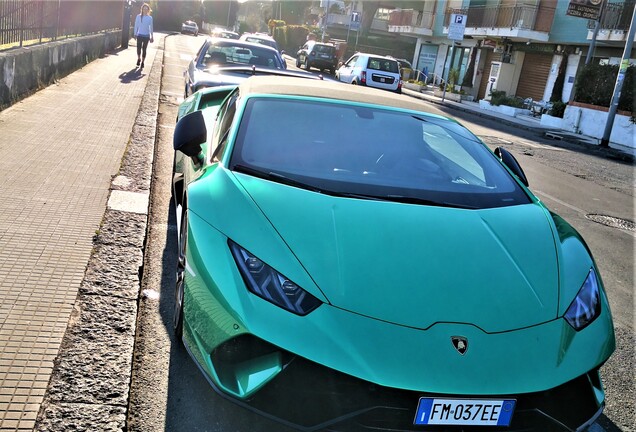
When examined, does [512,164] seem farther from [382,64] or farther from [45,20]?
[382,64]

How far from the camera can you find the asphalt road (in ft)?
8.98

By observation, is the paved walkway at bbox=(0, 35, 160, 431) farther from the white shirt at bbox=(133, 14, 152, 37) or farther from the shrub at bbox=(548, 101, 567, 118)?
the shrub at bbox=(548, 101, 567, 118)

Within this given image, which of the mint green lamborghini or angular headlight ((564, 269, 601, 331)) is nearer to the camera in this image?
the mint green lamborghini

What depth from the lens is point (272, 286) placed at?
95.3 inches

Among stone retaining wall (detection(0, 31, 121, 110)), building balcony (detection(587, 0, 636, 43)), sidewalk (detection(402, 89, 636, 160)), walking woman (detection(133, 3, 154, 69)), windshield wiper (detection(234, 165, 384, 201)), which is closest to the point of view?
windshield wiper (detection(234, 165, 384, 201))

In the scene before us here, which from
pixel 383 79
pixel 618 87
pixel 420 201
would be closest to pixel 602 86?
pixel 618 87

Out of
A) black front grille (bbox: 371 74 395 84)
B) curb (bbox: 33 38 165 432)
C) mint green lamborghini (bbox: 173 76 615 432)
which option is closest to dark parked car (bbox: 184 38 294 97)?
curb (bbox: 33 38 165 432)

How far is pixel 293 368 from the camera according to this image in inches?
86.2

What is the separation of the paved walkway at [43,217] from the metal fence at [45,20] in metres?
1.10

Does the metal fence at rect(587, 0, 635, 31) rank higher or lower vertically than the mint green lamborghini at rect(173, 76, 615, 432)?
higher

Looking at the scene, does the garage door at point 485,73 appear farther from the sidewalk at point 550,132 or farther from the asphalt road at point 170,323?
the asphalt road at point 170,323

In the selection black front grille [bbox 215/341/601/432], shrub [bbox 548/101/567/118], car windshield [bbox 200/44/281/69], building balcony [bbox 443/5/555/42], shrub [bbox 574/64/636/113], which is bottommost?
black front grille [bbox 215/341/601/432]

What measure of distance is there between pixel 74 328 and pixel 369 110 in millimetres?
2200

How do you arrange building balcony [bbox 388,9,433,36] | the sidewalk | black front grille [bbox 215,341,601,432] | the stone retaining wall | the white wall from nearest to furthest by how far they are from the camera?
black front grille [bbox 215,341,601,432] < the stone retaining wall < the sidewalk < the white wall < building balcony [bbox 388,9,433,36]
